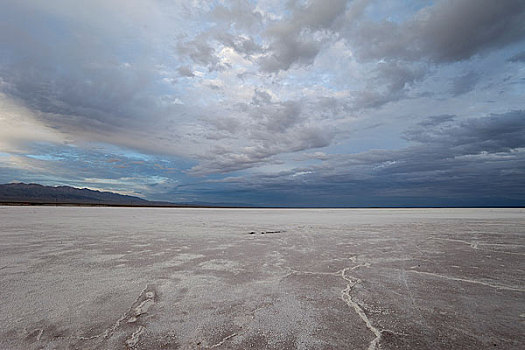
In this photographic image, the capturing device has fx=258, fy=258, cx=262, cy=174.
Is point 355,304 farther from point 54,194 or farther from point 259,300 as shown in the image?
point 54,194

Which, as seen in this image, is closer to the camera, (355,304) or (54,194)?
(355,304)

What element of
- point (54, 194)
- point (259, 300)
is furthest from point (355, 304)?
point (54, 194)

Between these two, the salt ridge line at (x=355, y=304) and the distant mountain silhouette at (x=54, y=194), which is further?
the distant mountain silhouette at (x=54, y=194)

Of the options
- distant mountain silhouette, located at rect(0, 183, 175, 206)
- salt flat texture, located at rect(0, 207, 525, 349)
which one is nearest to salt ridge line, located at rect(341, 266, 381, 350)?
salt flat texture, located at rect(0, 207, 525, 349)

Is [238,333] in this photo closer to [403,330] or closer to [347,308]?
[347,308]

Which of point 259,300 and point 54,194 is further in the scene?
point 54,194

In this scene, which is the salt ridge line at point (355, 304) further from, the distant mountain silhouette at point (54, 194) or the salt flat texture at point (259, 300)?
the distant mountain silhouette at point (54, 194)

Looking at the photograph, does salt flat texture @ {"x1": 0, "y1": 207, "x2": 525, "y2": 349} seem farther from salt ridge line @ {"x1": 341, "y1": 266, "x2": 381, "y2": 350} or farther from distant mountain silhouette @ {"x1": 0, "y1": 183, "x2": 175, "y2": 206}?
A: distant mountain silhouette @ {"x1": 0, "y1": 183, "x2": 175, "y2": 206}

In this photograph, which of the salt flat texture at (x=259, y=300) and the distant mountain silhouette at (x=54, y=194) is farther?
the distant mountain silhouette at (x=54, y=194)

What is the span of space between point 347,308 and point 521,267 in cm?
356

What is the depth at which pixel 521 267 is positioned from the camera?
4.05 metres

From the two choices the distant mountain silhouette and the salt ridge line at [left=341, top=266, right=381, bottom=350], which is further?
the distant mountain silhouette

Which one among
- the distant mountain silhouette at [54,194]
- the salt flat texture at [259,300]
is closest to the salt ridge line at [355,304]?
the salt flat texture at [259,300]

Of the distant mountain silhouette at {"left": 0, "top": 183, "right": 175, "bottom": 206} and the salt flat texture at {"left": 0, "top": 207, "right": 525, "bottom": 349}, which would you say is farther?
the distant mountain silhouette at {"left": 0, "top": 183, "right": 175, "bottom": 206}
